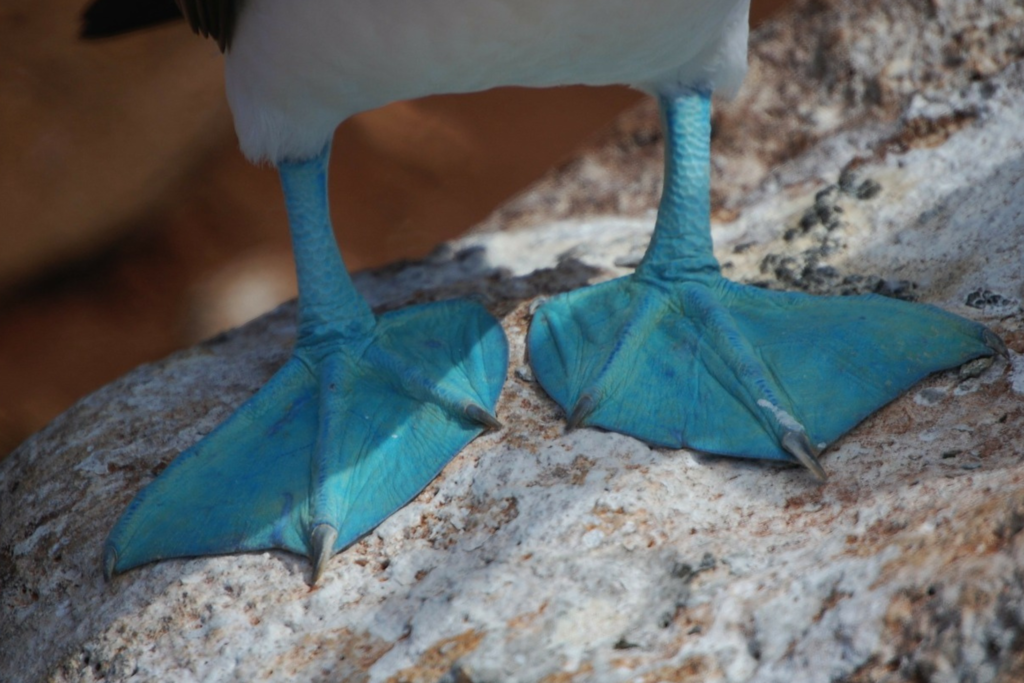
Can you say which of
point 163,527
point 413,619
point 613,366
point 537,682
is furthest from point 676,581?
point 163,527

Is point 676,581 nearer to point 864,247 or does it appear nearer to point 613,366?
point 613,366

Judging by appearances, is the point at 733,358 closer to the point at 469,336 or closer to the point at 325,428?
the point at 469,336

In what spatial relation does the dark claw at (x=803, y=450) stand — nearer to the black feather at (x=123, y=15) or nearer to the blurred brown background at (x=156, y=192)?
the black feather at (x=123, y=15)

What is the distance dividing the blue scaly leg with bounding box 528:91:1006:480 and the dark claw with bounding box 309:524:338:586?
39 cm

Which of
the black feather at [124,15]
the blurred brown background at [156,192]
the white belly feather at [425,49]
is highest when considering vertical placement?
the black feather at [124,15]

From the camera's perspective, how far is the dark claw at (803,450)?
1403 mm

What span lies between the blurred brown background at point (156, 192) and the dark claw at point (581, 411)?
2.76m

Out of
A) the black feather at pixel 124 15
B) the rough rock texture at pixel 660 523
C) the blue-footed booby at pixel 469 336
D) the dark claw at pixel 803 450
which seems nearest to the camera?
the rough rock texture at pixel 660 523

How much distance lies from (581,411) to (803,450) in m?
0.34

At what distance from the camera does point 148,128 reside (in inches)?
159

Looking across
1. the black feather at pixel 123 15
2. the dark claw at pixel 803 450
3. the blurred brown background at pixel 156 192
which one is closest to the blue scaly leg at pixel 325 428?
the dark claw at pixel 803 450

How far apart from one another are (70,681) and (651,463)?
2.79 ft

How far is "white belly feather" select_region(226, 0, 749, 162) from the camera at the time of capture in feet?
4.79

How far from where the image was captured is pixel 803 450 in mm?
1429
